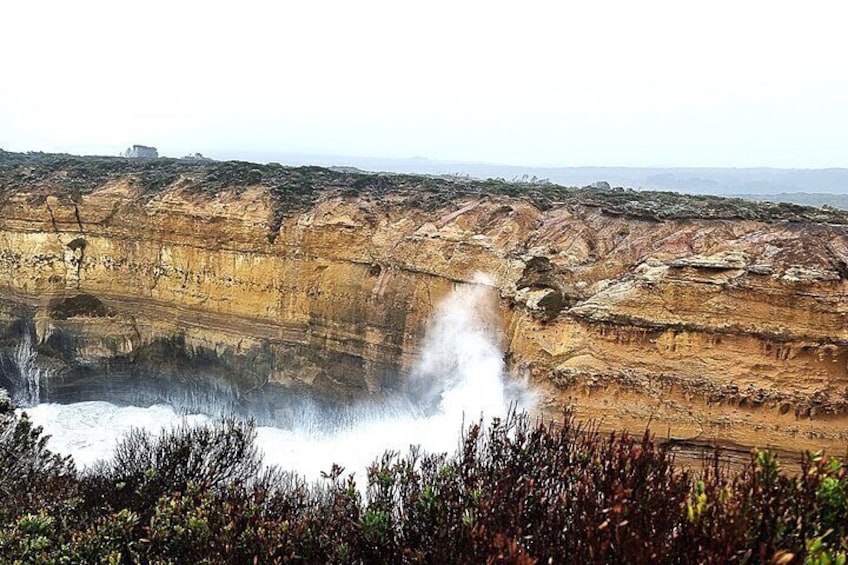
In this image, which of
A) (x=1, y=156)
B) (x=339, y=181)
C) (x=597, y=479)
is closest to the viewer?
(x=597, y=479)

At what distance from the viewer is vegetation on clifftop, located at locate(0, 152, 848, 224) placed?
21391 millimetres

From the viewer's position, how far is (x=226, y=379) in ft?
85.1

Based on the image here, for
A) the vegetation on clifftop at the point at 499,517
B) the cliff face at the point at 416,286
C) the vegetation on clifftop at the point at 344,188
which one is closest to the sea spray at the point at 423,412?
the cliff face at the point at 416,286

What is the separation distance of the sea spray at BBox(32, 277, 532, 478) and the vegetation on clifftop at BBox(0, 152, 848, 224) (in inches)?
210

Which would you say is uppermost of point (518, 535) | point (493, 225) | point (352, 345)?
point (493, 225)

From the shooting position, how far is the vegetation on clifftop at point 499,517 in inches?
252

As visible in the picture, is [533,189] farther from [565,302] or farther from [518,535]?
[518,535]

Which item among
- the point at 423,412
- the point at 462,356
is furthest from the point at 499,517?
the point at 423,412

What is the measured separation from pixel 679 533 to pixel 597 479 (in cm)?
186

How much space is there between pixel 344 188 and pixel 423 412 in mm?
11039

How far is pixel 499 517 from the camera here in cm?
826

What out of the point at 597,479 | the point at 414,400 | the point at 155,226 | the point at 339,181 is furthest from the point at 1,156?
the point at 597,479

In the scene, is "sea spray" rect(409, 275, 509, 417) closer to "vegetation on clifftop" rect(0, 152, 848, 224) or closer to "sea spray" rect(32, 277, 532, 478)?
"sea spray" rect(32, 277, 532, 478)

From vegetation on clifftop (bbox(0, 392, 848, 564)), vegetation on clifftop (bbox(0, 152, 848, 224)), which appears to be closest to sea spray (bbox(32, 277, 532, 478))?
vegetation on clifftop (bbox(0, 152, 848, 224))
